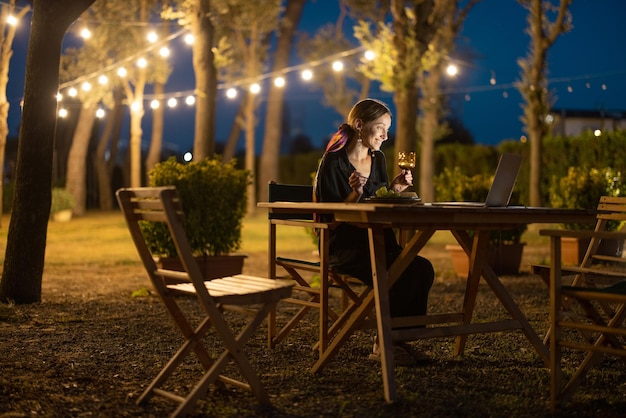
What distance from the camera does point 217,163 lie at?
8250 millimetres

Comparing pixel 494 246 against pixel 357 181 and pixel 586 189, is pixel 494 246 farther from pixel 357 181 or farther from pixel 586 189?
pixel 357 181

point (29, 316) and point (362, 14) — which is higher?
point (362, 14)

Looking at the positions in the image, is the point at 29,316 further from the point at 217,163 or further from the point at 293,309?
the point at 217,163

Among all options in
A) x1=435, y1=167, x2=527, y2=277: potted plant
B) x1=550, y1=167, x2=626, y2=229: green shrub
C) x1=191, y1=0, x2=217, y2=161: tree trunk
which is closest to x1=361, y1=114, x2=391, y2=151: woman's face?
x1=435, y1=167, x2=527, y2=277: potted plant

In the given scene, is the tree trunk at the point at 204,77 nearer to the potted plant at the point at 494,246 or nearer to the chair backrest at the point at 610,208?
the potted plant at the point at 494,246

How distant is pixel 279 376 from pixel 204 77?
779 centimetres

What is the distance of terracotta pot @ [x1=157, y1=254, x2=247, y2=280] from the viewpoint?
7.75 metres

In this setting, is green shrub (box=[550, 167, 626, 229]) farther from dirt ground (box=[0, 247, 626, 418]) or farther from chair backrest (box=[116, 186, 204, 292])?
chair backrest (box=[116, 186, 204, 292])

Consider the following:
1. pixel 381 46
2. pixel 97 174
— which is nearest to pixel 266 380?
pixel 381 46

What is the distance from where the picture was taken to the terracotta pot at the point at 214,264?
7.75 meters

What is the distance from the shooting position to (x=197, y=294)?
358 cm

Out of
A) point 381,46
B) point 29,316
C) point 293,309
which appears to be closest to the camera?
point 29,316

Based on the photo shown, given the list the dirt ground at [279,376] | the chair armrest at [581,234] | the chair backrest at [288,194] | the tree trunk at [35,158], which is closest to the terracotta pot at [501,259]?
the dirt ground at [279,376]

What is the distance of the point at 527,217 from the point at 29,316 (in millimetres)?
3807
